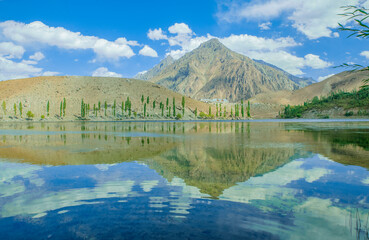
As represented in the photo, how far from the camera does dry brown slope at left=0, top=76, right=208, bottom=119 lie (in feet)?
506

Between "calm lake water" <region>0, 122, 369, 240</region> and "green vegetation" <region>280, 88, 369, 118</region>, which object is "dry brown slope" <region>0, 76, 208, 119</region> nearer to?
"green vegetation" <region>280, 88, 369, 118</region>

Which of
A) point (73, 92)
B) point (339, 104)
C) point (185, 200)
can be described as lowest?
point (185, 200)

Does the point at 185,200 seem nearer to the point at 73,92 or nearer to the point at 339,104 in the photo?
→ the point at 73,92

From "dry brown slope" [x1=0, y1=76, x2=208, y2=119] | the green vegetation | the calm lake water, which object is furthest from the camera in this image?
the green vegetation

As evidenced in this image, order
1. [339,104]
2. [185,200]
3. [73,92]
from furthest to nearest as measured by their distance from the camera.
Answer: [339,104] < [73,92] < [185,200]

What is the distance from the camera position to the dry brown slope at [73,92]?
6068 inches

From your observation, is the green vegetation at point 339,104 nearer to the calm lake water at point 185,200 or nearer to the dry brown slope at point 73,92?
the dry brown slope at point 73,92

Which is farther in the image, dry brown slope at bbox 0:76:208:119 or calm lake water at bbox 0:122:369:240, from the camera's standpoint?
dry brown slope at bbox 0:76:208:119

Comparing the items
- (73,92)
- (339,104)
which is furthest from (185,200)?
(339,104)

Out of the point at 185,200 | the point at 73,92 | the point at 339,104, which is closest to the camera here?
the point at 185,200

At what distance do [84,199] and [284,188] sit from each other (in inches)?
309

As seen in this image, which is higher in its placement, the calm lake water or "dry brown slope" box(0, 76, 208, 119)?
"dry brown slope" box(0, 76, 208, 119)

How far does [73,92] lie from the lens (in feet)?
562

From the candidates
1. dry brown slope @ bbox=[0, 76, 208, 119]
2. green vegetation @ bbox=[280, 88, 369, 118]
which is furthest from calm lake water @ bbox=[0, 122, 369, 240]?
green vegetation @ bbox=[280, 88, 369, 118]
